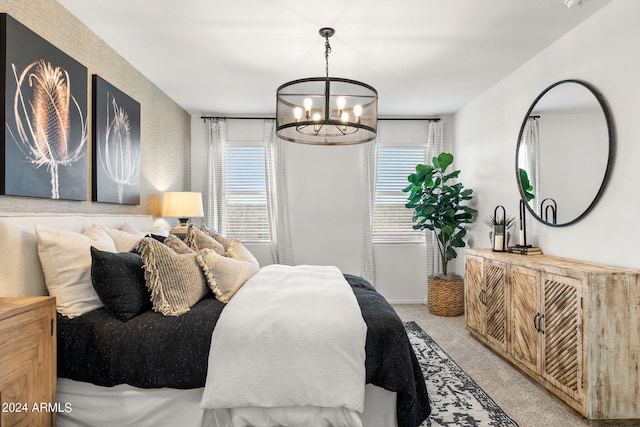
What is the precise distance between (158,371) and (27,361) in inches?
21.5

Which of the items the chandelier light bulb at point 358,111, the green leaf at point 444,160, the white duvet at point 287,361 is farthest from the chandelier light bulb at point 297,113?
the green leaf at point 444,160

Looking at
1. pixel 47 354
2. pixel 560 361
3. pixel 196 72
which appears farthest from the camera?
pixel 196 72

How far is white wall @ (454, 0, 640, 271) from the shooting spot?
8.11 feet

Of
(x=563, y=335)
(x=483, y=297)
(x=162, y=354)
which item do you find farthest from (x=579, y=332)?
(x=162, y=354)

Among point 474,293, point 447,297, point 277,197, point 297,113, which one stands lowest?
point 447,297

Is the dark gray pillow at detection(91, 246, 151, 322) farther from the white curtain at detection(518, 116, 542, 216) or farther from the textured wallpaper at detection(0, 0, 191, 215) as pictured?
the white curtain at detection(518, 116, 542, 216)

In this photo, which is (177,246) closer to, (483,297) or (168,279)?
(168,279)

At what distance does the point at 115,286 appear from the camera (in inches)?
84.1

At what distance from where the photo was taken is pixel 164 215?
4.14 metres

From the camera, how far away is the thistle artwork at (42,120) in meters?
2.18

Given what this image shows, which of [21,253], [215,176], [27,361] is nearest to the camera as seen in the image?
[27,361]

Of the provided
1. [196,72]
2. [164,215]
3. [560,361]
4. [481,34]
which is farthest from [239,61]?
[560,361]

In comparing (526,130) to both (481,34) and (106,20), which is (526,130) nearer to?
(481,34)

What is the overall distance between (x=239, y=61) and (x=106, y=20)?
1095 millimetres
